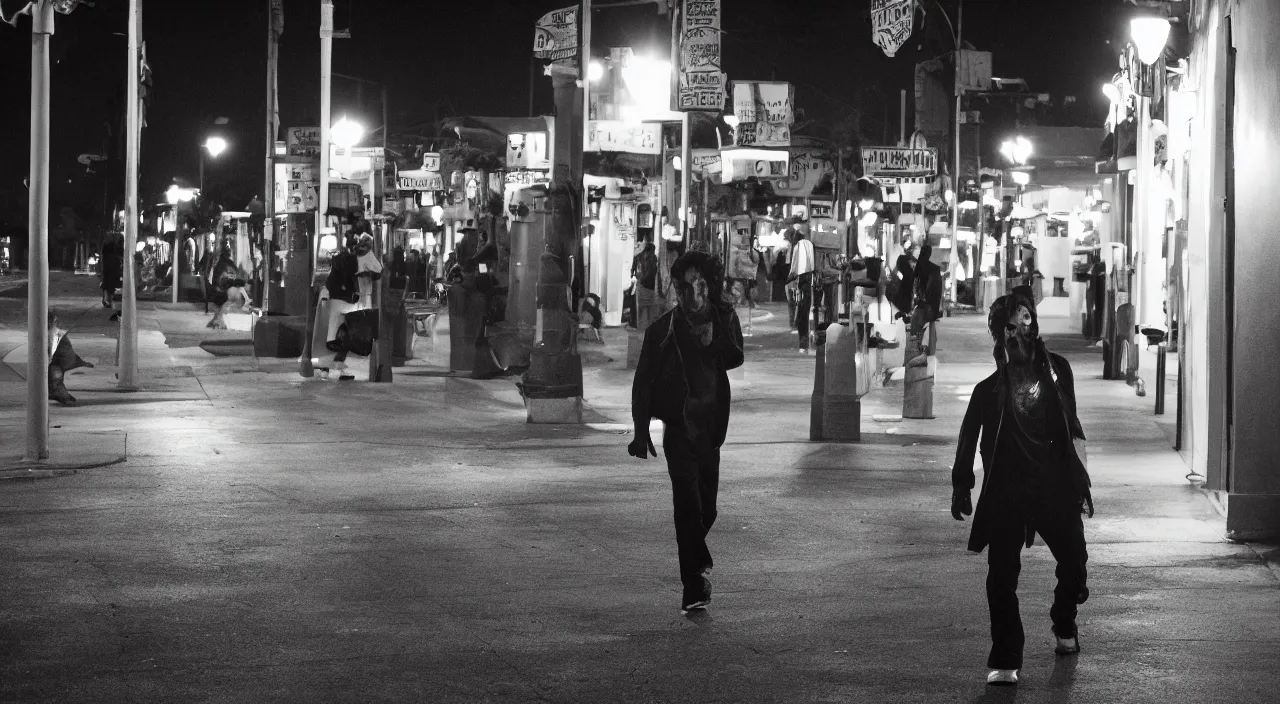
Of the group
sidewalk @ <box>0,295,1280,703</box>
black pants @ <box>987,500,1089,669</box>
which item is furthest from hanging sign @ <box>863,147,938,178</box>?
black pants @ <box>987,500,1089,669</box>

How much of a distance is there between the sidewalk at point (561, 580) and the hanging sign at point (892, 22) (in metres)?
7.36

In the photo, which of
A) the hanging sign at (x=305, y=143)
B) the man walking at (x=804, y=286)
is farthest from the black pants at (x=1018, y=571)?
the hanging sign at (x=305, y=143)

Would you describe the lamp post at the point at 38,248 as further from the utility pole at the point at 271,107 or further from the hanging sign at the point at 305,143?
the hanging sign at the point at 305,143

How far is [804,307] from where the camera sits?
29.8m

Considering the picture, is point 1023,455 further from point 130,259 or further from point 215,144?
point 215,144

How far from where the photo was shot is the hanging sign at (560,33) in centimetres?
1875

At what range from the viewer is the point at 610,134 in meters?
29.8

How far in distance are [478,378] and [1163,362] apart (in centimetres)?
886

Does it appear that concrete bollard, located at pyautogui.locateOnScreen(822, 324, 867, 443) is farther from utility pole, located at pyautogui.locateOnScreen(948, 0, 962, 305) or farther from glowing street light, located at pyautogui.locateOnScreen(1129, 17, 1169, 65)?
utility pole, located at pyautogui.locateOnScreen(948, 0, 962, 305)

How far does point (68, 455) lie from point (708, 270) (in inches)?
296

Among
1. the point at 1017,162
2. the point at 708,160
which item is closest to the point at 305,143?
the point at 708,160

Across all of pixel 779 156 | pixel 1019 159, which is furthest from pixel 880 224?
pixel 1019 159

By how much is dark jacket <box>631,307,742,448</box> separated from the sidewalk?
0.91m

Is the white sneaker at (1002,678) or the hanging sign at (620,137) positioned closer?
the white sneaker at (1002,678)
